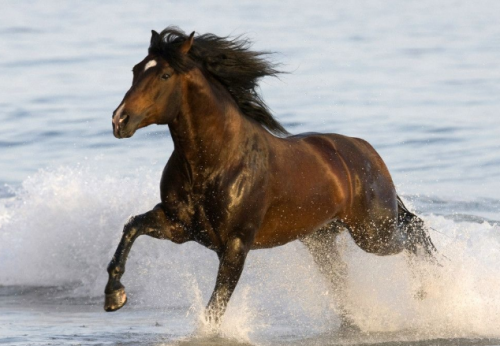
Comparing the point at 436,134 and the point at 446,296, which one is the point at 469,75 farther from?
the point at 446,296

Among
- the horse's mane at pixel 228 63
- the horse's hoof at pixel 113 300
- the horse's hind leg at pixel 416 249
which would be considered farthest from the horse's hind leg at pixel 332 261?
the horse's hoof at pixel 113 300

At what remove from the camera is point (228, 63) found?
661 cm

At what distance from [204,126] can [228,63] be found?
18.0 inches

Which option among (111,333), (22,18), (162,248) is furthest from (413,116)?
(22,18)

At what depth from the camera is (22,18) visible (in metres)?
29.0

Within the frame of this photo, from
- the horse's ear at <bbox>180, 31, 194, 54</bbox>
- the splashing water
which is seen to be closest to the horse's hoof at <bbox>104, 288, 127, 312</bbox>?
the splashing water

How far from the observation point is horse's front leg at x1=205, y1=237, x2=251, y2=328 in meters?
6.43

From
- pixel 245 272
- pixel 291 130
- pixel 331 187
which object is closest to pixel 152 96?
pixel 331 187

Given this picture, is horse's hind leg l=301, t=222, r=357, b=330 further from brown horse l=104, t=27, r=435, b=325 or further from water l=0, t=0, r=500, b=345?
brown horse l=104, t=27, r=435, b=325

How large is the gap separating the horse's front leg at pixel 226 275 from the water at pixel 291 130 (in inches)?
5.3

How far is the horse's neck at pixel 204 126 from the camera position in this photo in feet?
20.6

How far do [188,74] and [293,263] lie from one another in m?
2.34

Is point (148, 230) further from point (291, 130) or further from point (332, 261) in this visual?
point (291, 130)

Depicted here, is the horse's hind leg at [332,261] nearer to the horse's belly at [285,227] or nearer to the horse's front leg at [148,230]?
the horse's belly at [285,227]
